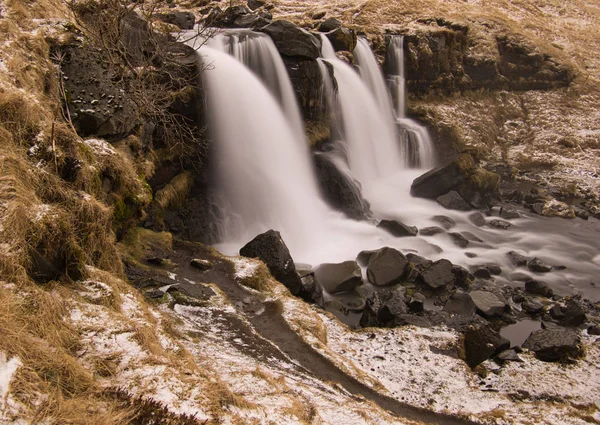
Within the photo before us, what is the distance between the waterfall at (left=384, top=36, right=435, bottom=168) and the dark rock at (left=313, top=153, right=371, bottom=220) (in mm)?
8167

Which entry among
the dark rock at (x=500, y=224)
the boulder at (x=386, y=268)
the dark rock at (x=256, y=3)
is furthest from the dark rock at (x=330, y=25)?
the boulder at (x=386, y=268)

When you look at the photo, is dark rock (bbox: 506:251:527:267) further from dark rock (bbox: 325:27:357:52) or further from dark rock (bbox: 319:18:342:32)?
dark rock (bbox: 319:18:342:32)

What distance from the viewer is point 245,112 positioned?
16.0m

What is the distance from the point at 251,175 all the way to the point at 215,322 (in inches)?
354

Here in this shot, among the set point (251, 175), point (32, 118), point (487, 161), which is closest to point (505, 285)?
point (251, 175)

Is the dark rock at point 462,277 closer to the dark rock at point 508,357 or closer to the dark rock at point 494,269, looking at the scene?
the dark rock at point 494,269

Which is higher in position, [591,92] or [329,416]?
[591,92]

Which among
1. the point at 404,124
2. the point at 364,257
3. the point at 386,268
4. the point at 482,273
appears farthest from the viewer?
the point at 404,124

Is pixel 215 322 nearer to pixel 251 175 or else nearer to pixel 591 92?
pixel 251 175

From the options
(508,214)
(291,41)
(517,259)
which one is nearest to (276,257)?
(517,259)

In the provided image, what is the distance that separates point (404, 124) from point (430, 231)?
37.1 feet

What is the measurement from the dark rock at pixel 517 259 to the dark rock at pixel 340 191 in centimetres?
553

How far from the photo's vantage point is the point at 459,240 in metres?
15.9

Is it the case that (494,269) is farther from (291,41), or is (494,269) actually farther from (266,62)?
(291,41)
